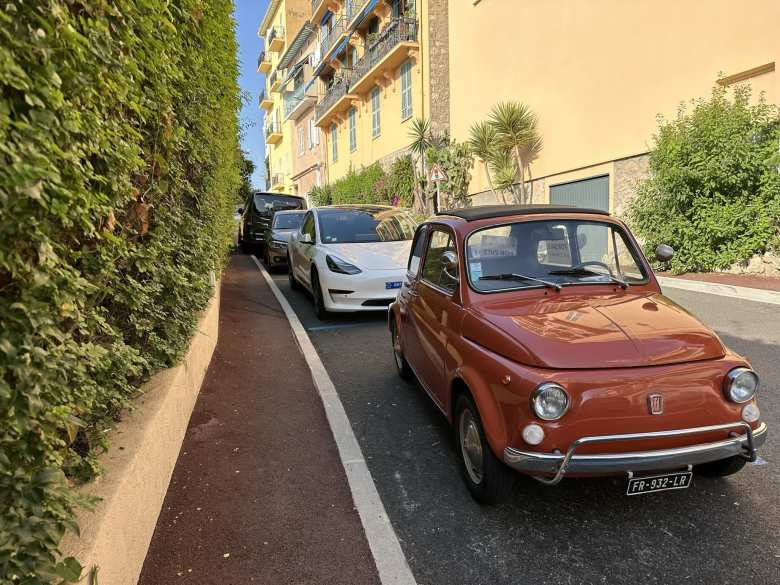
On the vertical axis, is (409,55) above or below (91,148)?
above

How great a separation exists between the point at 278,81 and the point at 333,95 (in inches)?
798

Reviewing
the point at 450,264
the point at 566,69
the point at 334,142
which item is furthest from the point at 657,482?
the point at 334,142

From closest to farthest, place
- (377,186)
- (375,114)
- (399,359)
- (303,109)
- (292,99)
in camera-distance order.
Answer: (399,359)
(377,186)
(375,114)
(303,109)
(292,99)

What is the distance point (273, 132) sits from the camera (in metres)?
53.6

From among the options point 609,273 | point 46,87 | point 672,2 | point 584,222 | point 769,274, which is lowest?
point 769,274

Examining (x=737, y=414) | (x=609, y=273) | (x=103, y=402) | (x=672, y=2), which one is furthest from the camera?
(x=672, y=2)

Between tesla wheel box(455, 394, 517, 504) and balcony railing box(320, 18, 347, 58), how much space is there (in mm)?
30417

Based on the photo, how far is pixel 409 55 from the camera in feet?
75.9

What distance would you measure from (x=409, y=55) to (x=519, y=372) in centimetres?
2301

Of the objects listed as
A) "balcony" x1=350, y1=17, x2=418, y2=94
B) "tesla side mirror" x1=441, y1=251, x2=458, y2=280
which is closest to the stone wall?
"balcony" x1=350, y1=17, x2=418, y2=94

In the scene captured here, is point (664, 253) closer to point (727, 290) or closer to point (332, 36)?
point (727, 290)

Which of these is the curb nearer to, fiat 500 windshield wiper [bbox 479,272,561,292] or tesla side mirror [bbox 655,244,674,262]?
tesla side mirror [bbox 655,244,674,262]

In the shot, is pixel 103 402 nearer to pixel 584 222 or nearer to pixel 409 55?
pixel 584 222

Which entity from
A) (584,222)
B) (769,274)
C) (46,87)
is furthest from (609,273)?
(769,274)
